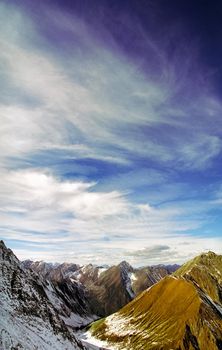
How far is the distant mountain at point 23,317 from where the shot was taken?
90.3 metres

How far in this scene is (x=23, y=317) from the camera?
106 m

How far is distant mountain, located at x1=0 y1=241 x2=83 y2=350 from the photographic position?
3556 inches

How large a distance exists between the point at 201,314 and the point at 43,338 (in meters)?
122

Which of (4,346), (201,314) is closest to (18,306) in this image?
(4,346)

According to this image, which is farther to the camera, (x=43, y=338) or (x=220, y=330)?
(x=220, y=330)

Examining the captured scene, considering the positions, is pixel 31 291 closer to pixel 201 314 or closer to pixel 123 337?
pixel 123 337

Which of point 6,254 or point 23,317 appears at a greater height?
point 6,254

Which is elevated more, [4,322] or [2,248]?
[2,248]

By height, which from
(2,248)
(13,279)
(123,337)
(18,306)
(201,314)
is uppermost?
(2,248)

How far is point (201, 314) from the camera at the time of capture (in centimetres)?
19600

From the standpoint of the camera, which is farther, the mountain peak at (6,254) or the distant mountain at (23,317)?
the mountain peak at (6,254)

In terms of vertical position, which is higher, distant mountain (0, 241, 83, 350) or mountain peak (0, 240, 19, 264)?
mountain peak (0, 240, 19, 264)

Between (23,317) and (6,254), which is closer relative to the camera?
(23,317)

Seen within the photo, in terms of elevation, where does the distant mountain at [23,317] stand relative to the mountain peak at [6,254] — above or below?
below
